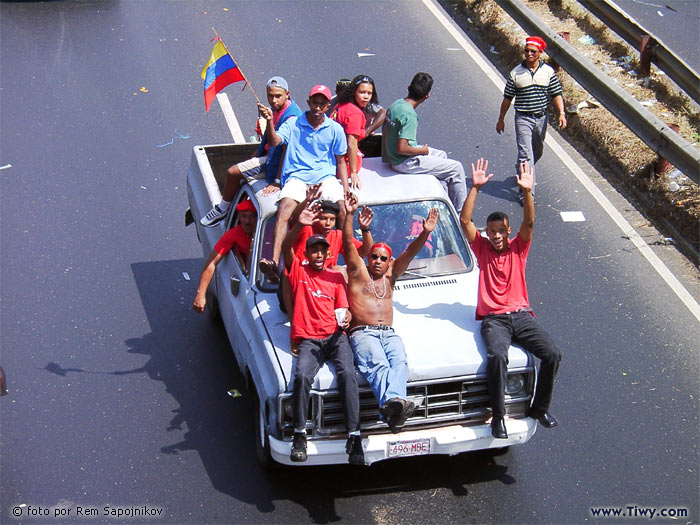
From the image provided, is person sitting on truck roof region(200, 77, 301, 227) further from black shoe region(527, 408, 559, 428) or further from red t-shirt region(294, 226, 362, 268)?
black shoe region(527, 408, 559, 428)

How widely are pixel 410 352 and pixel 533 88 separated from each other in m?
5.46

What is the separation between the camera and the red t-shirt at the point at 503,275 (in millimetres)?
8062

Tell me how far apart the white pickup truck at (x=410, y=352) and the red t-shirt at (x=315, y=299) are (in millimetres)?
218

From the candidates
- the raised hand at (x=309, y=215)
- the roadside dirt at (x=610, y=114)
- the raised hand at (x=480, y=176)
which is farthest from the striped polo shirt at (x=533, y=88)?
the raised hand at (x=309, y=215)

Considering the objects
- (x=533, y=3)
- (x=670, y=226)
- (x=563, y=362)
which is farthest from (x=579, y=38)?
(x=563, y=362)

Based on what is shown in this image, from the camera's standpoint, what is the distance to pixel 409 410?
7156 millimetres

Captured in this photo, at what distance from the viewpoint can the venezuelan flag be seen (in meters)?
10.5

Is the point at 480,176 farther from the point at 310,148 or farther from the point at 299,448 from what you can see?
the point at 299,448

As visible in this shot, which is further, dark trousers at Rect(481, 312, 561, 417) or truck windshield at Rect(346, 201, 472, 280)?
truck windshield at Rect(346, 201, 472, 280)

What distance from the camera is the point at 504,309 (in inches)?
314

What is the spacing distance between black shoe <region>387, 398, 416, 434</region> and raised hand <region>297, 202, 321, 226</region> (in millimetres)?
1762

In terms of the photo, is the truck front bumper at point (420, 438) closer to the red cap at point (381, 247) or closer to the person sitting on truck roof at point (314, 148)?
the red cap at point (381, 247)

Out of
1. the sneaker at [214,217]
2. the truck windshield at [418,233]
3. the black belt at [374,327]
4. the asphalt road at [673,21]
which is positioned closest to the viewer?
the black belt at [374,327]

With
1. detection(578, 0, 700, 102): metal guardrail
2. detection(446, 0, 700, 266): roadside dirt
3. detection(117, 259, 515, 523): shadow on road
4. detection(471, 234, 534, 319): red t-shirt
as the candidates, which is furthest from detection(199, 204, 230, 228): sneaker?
detection(578, 0, 700, 102): metal guardrail
